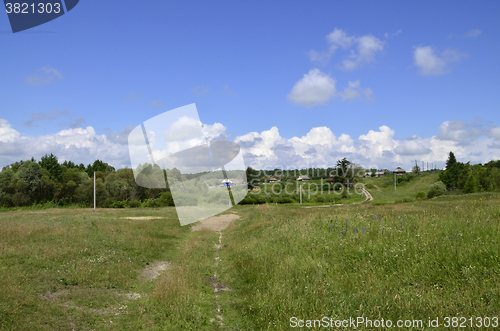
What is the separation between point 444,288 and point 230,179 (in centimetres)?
1060

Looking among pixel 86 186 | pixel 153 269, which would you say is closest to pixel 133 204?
pixel 86 186

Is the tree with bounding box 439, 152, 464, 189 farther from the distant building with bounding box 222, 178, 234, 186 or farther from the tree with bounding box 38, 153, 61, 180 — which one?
the tree with bounding box 38, 153, 61, 180

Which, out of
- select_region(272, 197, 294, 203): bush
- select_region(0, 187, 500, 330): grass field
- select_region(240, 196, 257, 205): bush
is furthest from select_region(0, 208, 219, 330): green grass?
select_region(272, 197, 294, 203): bush

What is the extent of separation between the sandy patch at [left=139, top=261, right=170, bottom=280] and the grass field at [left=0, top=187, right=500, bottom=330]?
27 cm

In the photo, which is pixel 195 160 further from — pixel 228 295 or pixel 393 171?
pixel 393 171

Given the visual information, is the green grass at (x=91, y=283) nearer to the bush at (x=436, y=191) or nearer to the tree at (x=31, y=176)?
the tree at (x=31, y=176)

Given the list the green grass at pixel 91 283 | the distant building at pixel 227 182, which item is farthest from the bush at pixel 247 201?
the green grass at pixel 91 283

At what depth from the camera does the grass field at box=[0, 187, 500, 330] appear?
557 centimetres

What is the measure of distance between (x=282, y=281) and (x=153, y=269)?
6.58m

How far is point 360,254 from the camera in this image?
8.27 m

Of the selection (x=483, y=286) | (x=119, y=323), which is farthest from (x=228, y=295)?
(x=483, y=286)

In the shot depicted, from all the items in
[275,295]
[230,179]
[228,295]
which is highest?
[230,179]

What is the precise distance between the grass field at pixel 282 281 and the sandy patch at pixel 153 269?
272 millimetres

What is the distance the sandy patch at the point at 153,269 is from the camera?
34.7 feet
